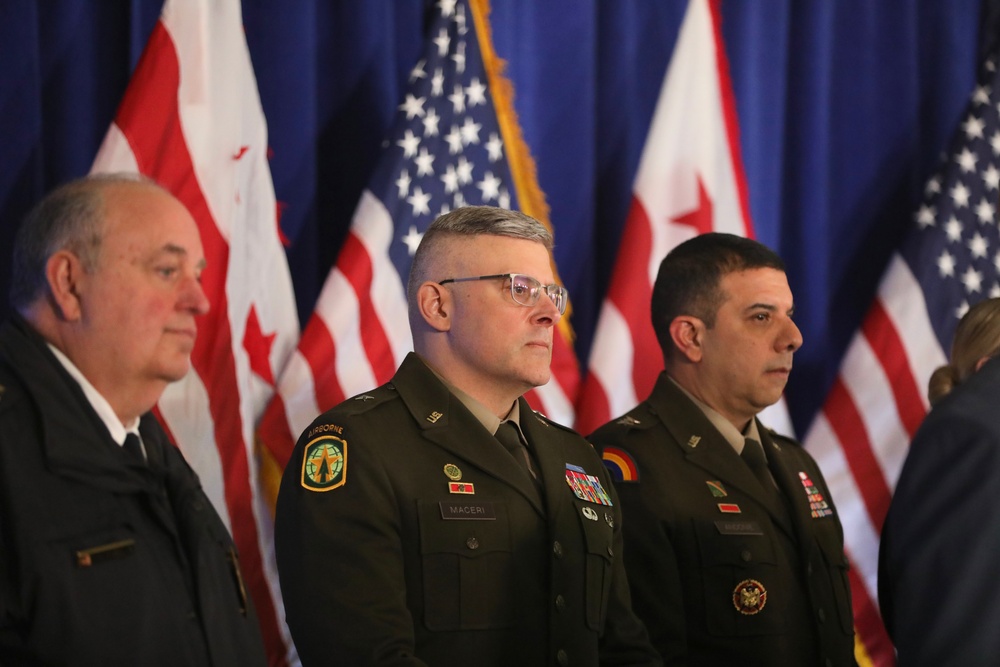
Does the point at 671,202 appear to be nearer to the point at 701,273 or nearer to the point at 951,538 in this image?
the point at 701,273

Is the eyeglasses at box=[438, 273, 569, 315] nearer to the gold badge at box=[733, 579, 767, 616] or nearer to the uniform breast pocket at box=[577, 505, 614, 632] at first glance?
the uniform breast pocket at box=[577, 505, 614, 632]

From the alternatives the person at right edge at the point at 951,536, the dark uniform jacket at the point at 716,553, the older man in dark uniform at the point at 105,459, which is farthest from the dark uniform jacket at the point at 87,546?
the dark uniform jacket at the point at 716,553

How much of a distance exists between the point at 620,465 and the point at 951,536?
1362 mm

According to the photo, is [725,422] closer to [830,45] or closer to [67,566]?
[67,566]

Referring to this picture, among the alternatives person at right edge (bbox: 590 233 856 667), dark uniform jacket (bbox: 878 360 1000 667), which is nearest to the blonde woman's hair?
person at right edge (bbox: 590 233 856 667)

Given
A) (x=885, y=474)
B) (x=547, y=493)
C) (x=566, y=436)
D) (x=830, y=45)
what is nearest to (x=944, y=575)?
(x=547, y=493)

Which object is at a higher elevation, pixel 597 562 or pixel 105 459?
pixel 105 459

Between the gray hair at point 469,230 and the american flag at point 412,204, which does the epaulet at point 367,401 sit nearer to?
the gray hair at point 469,230

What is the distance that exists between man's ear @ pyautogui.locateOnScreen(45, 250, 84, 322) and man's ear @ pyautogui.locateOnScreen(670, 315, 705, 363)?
1741mm

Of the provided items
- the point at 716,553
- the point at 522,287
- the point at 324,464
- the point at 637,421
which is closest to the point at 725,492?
the point at 716,553

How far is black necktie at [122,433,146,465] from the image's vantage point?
1772 millimetres

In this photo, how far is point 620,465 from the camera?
288 cm

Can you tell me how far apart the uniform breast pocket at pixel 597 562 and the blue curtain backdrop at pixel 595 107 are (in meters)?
1.57

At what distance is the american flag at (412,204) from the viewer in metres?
3.30
